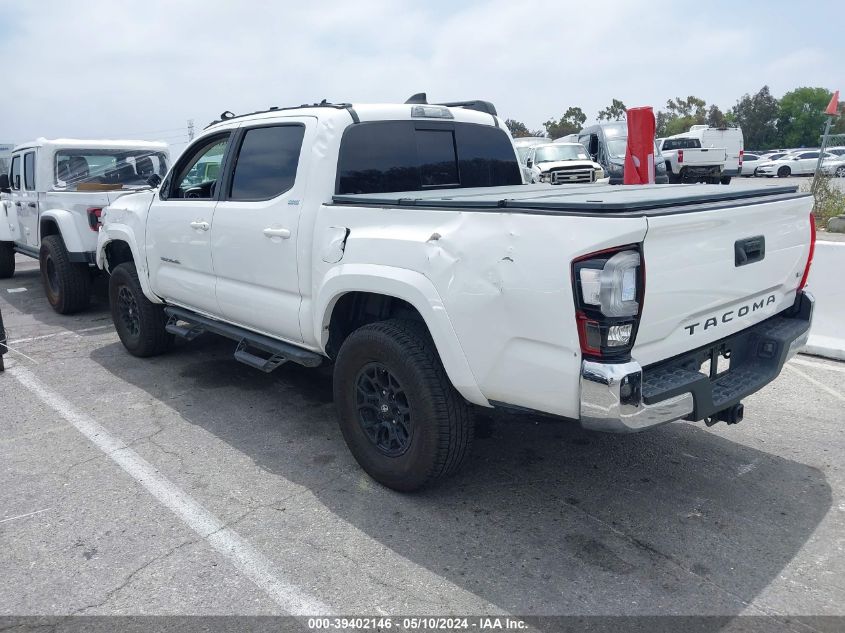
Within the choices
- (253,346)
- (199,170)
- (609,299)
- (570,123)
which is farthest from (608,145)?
(570,123)

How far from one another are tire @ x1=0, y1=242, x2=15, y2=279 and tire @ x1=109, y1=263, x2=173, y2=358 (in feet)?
16.7

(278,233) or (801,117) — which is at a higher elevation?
(801,117)

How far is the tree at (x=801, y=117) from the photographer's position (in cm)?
6794

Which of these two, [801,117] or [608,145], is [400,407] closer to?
[608,145]

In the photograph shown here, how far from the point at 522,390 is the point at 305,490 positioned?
4.78 ft

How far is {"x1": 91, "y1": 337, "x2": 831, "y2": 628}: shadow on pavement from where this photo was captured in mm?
2803

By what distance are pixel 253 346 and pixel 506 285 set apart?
7.37 ft

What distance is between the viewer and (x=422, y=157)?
4.35 meters

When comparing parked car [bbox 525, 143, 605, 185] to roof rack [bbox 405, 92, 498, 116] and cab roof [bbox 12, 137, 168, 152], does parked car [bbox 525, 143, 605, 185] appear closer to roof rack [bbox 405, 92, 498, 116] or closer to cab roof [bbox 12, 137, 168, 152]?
cab roof [bbox 12, 137, 168, 152]

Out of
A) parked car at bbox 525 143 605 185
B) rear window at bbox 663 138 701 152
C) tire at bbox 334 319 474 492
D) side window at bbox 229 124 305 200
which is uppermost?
rear window at bbox 663 138 701 152

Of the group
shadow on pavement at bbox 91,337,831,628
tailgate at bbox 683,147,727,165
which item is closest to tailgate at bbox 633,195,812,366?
shadow on pavement at bbox 91,337,831,628

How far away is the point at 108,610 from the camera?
8.88 ft

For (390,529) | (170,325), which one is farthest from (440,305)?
(170,325)

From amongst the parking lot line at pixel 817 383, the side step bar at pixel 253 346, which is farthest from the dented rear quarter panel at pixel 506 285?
the parking lot line at pixel 817 383
